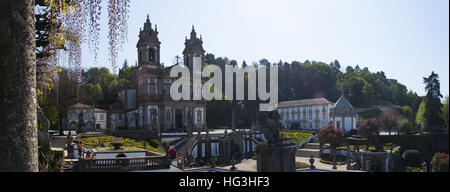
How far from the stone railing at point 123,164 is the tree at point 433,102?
26.2 meters

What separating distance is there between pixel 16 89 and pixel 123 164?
10.0 m

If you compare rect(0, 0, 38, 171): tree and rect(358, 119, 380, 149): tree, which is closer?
rect(0, 0, 38, 171): tree

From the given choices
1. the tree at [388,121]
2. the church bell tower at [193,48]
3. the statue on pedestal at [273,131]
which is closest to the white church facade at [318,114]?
the tree at [388,121]

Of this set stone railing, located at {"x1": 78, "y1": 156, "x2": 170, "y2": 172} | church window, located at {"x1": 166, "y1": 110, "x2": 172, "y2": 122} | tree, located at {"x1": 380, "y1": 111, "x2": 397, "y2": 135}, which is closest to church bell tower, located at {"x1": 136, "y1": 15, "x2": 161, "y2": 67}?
church window, located at {"x1": 166, "y1": 110, "x2": 172, "y2": 122}

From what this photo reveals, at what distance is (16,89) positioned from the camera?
162 inches

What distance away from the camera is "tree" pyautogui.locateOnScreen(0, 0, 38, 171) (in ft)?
13.4

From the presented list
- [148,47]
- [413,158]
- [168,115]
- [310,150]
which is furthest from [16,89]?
[148,47]

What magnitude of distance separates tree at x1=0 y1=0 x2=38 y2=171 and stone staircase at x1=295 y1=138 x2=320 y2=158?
903 inches

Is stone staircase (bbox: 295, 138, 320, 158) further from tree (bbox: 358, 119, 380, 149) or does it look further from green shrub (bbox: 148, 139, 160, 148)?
green shrub (bbox: 148, 139, 160, 148)

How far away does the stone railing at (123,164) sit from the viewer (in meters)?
13.0

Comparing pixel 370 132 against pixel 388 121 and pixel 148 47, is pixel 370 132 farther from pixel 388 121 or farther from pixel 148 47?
pixel 148 47

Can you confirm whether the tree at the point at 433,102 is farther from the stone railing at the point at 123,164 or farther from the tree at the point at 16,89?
the tree at the point at 16,89

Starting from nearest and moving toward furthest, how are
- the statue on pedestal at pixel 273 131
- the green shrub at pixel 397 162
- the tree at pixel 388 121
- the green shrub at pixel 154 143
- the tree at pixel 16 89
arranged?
the tree at pixel 16 89, the statue on pedestal at pixel 273 131, the green shrub at pixel 397 162, the green shrub at pixel 154 143, the tree at pixel 388 121
